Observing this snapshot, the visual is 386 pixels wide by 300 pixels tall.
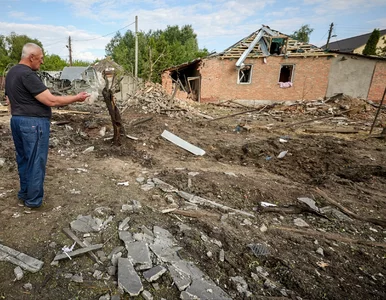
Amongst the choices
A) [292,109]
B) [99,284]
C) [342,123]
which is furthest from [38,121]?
[292,109]

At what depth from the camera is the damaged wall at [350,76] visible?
15.2 metres

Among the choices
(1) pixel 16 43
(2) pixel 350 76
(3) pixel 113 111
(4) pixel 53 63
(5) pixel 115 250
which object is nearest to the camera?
(5) pixel 115 250

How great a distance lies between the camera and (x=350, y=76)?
15500mm

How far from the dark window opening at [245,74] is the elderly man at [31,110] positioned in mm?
15477

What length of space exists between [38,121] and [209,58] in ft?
48.4

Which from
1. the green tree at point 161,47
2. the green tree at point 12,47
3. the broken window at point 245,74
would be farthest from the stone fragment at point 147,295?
the green tree at point 12,47

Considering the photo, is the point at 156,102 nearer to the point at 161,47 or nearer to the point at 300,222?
the point at 300,222

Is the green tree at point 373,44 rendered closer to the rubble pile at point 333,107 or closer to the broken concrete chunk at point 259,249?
the rubble pile at point 333,107

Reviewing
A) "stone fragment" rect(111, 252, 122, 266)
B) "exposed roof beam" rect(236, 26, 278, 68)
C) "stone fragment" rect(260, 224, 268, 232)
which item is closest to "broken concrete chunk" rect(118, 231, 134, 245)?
"stone fragment" rect(111, 252, 122, 266)

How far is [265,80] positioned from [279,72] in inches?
43.1

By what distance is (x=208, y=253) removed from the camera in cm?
234

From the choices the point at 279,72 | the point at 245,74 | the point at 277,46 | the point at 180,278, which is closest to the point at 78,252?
the point at 180,278

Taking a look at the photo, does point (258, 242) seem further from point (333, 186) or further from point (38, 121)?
point (38, 121)

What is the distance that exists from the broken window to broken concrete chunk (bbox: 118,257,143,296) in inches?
630
